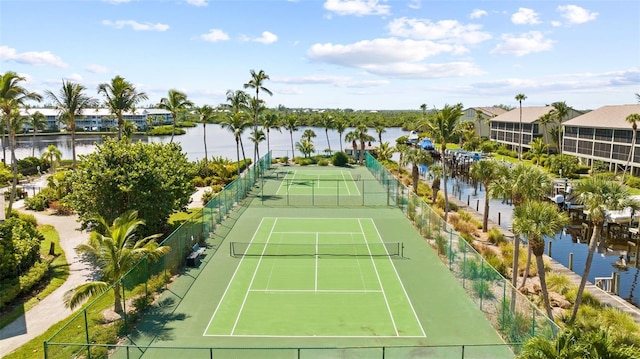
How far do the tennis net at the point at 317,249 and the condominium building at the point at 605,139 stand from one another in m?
35.4

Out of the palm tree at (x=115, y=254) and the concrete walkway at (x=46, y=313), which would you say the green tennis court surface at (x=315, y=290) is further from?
the concrete walkway at (x=46, y=313)

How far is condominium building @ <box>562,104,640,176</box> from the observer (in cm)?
4988

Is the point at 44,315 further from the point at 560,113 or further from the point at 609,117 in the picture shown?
the point at 560,113

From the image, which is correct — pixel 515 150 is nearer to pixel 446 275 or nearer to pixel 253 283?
pixel 446 275

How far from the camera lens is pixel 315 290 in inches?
806

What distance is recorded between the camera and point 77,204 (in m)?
23.8

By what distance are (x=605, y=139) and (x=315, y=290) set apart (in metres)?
47.3

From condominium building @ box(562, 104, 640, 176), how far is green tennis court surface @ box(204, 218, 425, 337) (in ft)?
118

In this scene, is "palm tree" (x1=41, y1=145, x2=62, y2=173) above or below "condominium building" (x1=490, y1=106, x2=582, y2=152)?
below

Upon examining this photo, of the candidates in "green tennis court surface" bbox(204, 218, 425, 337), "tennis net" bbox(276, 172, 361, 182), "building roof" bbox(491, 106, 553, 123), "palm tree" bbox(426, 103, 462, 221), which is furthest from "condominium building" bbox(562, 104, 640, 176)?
"green tennis court surface" bbox(204, 218, 425, 337)

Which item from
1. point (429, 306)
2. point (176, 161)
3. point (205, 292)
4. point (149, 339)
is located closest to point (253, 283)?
point (205, 292)

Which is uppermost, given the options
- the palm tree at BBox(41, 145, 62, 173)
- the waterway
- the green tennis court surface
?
the palm tree at BBox(41, 145, 62, 173)

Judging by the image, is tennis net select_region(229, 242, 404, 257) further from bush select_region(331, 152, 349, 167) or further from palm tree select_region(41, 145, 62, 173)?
palm tree select_region(41, 145, 62, 173)

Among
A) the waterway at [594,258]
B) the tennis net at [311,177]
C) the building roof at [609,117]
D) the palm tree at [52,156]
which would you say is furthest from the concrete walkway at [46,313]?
the building roof at [609,117]
